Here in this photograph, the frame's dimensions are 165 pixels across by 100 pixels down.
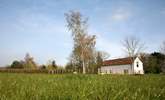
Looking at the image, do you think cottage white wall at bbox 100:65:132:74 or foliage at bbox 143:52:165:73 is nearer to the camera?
foliage at bbox 143:52:165:73

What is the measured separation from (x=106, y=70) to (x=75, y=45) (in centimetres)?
4940

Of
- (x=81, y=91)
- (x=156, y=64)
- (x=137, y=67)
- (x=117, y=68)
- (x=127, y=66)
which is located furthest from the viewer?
(x=117, y=68)

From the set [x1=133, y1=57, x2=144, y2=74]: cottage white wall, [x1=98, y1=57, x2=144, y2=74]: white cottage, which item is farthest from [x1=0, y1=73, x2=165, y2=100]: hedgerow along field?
[x1=133, y1=57, x2=144, y2=74]: cottage white wall

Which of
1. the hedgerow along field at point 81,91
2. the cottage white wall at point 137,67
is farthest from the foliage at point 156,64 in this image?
the hedgerow along field at point 81,91

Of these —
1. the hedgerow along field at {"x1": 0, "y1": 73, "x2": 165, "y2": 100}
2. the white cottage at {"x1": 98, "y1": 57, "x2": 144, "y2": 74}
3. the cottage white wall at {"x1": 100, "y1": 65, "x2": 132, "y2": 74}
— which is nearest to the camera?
the hedgerow along field at {"x1": 0, "y1": 73, "x2": 165, "y2": 100}

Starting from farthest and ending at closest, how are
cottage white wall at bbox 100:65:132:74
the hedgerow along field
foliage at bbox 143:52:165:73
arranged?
1. cottage white wall at bbox 100:65:132:74
2. foliage at bbox 143:52:165:73
3. the hedgerow along field

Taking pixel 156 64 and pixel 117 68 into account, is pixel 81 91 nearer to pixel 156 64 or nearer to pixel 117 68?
pixel 156 64

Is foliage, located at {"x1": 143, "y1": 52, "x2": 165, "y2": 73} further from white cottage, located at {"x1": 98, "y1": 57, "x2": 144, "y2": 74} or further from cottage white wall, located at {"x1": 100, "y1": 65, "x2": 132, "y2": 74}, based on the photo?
cottage white wall, located at {"x1": 100, "y1": 65, "x2": 132, "y2": 74}

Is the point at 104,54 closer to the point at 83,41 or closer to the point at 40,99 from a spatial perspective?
the point at 83,41

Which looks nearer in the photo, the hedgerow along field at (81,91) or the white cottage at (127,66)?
the hedgerow along field at (81,91)

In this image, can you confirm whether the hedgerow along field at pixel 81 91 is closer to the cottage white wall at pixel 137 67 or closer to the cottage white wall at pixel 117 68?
the cottage white wall at pixel 137 67

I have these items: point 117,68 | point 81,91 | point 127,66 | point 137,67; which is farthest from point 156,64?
point 81,91

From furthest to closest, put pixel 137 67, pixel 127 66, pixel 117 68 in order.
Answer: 1. pixel 117 68
2. pixel 127 66
3. pixel 137 67

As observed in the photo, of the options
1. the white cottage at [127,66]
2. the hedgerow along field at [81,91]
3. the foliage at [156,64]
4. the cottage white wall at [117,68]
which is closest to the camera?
the hedgerow along field at [81,91]
